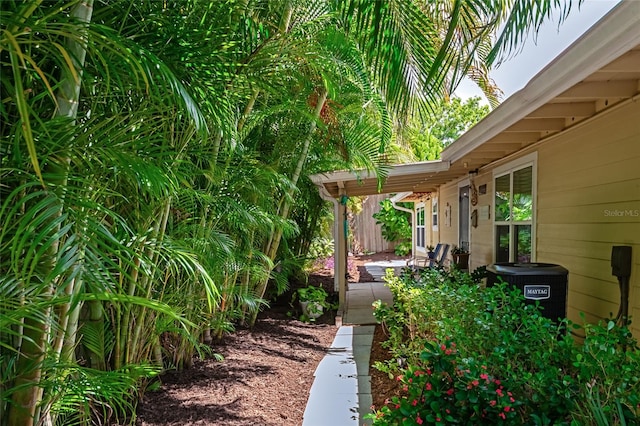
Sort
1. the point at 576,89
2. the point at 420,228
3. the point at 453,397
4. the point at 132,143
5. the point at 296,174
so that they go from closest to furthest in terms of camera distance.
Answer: the point at 132,143 < the point at 453,397 < the point at 576,89 < the point at 296,174 < the point at 420,228

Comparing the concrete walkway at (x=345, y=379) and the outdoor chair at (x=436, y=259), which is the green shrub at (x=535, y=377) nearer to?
the concrete walkway at (x=345, y=379)

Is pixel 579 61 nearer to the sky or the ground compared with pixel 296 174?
nearer to the sky

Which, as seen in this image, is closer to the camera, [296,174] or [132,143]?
[132,143]

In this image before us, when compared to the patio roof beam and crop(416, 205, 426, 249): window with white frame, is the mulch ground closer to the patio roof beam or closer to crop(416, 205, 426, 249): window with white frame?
the patio roof beam

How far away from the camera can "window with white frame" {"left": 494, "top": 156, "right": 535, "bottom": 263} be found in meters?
4.95

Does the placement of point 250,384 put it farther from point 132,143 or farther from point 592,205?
point 592,205

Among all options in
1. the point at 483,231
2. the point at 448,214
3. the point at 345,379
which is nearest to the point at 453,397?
the point at 345,379

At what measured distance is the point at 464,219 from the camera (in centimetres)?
828

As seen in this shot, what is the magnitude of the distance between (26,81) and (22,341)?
0.93 m

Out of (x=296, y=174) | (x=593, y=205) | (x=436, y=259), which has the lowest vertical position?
(x=436, y=259)

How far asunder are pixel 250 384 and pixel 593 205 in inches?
127

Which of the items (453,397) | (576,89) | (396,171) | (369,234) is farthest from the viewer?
(369,234)

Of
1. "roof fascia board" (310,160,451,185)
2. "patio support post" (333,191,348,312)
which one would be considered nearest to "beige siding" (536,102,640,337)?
"roof fascia board" (310,160,451,185)

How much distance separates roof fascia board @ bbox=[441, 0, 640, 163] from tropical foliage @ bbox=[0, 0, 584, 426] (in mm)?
278
